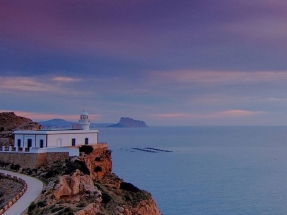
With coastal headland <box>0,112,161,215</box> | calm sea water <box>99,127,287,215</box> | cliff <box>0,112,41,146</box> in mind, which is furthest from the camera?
calm sea water <box>99,127,287,215</box>

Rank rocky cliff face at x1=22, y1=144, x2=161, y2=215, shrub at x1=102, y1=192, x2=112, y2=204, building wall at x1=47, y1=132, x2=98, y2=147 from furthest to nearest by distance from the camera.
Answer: building wall at x1=47, y1=132, x2=98, y2=147, shrub at x1=102, y1=192, x2=112, y2=204, rocky cliff face at x1=22, y1=144, x2=161, y2=215

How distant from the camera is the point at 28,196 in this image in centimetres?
2550

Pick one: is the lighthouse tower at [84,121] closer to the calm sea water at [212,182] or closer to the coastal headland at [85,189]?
the coastal headland at [85,189]

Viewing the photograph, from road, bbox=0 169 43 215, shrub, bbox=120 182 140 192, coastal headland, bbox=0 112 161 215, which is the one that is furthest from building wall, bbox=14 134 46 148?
shrub, bbox=120 182 140 192

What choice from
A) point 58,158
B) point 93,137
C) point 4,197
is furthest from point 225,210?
point 4,197

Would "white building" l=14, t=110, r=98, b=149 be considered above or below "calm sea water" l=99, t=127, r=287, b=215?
above

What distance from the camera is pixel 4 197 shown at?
2817cm

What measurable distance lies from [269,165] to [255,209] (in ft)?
156

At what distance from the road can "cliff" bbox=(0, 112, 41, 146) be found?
1306 cm

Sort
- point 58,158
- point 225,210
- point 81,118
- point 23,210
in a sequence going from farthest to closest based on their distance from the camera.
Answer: point 225,210
point 81,118
point 58,158
point 23,210

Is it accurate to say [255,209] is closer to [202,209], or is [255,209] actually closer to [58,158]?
[202,209]

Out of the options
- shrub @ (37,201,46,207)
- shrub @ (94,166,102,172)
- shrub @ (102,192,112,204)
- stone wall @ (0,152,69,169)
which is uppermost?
stone wall @ (0,152,69,169)

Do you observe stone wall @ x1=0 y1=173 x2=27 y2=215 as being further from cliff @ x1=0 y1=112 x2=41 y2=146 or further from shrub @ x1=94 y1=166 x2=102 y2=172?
cliff @ x1=0 y1=112 x2=41 y2=146

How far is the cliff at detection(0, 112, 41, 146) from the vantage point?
44.8m
